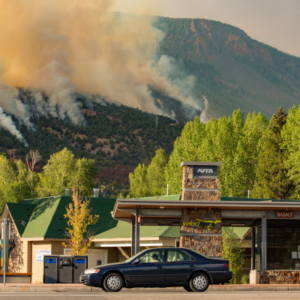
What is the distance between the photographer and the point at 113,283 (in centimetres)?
1636

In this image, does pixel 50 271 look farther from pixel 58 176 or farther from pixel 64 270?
pixel 58 176

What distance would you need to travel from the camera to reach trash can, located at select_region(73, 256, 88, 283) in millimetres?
21984

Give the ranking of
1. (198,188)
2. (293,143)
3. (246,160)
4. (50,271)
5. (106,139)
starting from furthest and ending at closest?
(106,139)
(246,160)
(293,143)
(198,188)
(50,271)

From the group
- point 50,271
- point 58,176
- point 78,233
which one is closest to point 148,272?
point 50,271

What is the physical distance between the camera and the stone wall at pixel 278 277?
2247 cm

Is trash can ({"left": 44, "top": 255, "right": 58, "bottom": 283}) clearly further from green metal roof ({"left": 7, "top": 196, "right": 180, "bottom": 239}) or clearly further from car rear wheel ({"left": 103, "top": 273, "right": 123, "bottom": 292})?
green metal roof ({"left": 7, "top": 196, "right": 180, "bottom": 239})

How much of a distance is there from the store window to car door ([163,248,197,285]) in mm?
7999

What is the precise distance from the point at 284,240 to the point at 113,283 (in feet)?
34.1

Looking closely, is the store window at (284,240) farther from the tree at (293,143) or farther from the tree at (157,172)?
the tree at (157,172)

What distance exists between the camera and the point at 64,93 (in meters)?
170

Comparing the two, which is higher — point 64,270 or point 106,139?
point 106,139

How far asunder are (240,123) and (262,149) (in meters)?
4.60

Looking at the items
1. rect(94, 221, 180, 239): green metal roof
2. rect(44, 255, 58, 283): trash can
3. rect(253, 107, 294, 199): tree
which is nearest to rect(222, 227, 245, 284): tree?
rect(94, 221, 180, 239): green metal roof

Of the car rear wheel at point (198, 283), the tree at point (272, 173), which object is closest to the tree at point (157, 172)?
the tree at point (272, 173)
